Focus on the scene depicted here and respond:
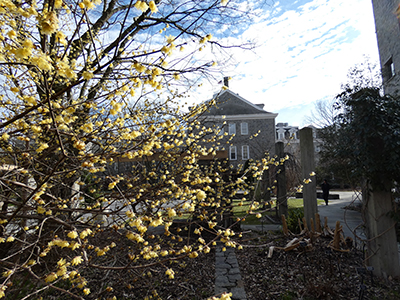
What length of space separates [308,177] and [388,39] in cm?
948

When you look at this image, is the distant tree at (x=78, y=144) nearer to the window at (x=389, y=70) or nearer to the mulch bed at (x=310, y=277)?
the mulch bed at (x=310, y=277)

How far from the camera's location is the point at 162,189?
2812 mm

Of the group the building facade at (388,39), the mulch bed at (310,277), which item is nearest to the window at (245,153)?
the building facade at (388,39)

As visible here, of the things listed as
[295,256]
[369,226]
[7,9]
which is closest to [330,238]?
[295,256]

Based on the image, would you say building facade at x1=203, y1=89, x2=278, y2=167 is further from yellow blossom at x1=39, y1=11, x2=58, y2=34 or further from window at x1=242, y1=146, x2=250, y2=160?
yellow blossom at x1=39, y1=11, x2=58, y2=34

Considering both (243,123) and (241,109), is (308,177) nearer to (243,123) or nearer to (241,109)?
(243,123)

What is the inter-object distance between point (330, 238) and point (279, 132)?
1402 inches

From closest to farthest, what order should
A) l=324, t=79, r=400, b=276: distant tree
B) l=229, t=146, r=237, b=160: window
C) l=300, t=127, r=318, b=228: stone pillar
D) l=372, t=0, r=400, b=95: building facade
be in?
l=324, t=79, r=400, b=276: distant tree
l=300, t=127, r=318, b=228: stone pillar
l=372, t=0, r=400, b=95: building facade
l=229, t=146, r=237, b=160: window

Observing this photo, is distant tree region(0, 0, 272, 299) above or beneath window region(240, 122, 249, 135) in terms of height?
beneath

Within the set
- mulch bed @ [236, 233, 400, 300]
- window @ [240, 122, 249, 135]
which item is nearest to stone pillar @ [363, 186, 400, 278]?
mulch bed @ [236, 233, 400, 300]

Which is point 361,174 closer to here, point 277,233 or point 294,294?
point 294,294

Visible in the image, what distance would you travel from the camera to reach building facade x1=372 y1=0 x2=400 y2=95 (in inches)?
369

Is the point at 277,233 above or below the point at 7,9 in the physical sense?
below

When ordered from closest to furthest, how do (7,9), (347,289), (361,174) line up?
(7,9)
(347,289)
(361,174)
